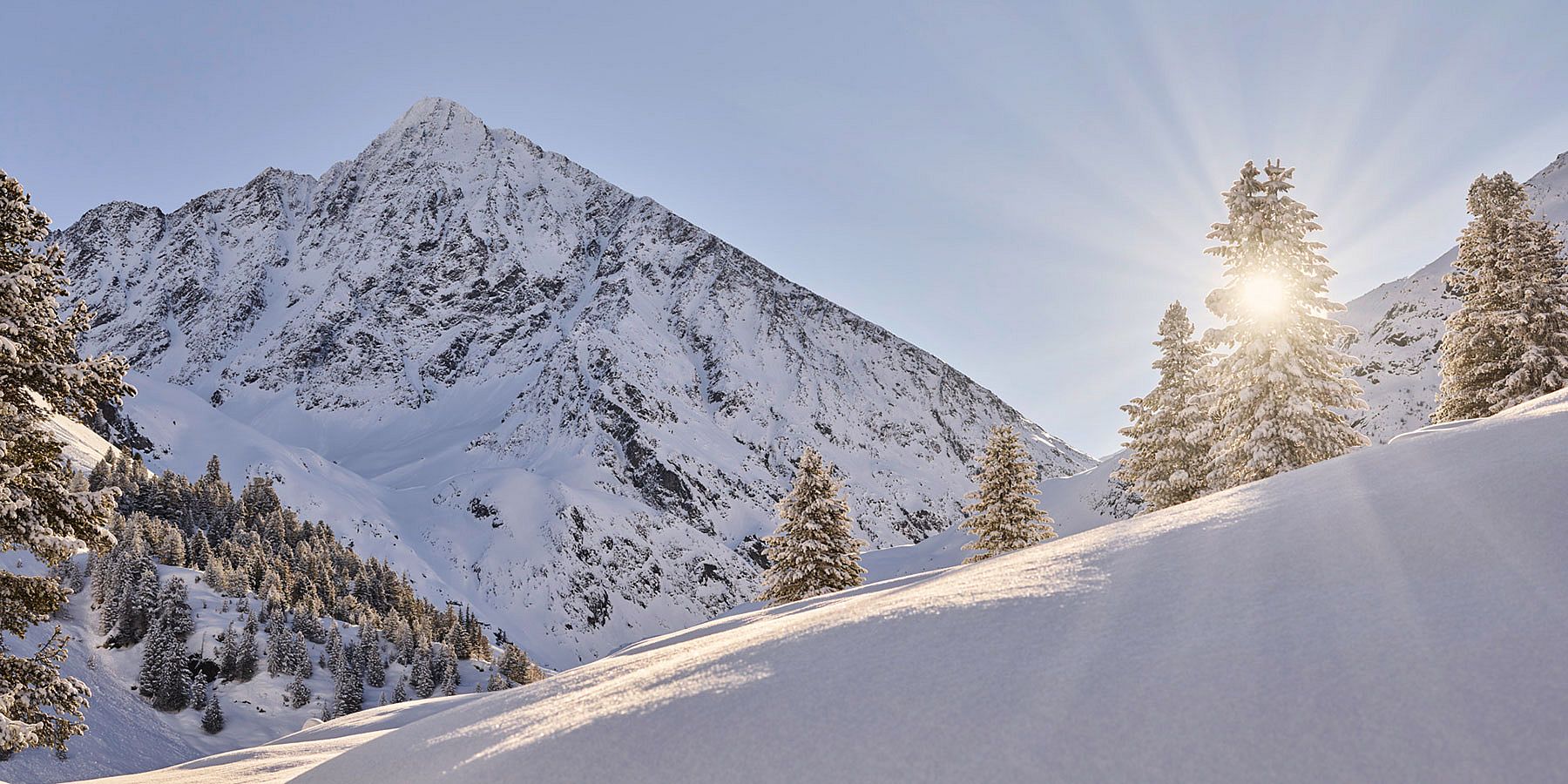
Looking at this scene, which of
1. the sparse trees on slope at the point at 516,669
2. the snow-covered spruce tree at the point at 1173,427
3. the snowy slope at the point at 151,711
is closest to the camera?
the snow-covered spruce tree at the point at 1173,427

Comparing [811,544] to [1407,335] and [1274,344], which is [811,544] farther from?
[1407,335]

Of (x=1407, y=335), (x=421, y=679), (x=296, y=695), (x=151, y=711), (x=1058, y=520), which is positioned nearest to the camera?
(x=151, y=711)

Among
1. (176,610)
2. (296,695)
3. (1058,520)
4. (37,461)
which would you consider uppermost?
(37,461)

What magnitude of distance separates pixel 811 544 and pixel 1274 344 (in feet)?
55.9

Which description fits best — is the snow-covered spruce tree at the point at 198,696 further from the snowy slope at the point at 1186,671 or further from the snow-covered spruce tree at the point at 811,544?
the snowy slope at the point at 1186,671

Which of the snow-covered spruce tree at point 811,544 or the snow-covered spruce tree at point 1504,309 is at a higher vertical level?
the snow-covered spruce tree at point 1504,309

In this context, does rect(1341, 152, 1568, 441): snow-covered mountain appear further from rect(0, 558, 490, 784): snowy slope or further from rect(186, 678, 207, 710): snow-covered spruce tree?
rect(186, 678, 207, 710): snow-covered spruce tree

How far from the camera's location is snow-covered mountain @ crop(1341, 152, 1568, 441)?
59.8m

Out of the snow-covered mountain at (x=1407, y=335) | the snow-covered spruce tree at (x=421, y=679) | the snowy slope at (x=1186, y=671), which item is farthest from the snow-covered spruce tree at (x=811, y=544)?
the snow-covered spruce tree at (x=421, y=679)

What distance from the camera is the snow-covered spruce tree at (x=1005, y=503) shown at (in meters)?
29.5

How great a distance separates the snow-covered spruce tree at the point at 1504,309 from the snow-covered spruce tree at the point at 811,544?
20.4m

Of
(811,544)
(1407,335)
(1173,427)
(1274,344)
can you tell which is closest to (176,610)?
(811,544)

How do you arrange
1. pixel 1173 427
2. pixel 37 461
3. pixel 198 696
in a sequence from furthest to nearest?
pixel 198 696, pixel 1173 427, pixel 37 461

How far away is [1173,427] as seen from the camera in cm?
2664
